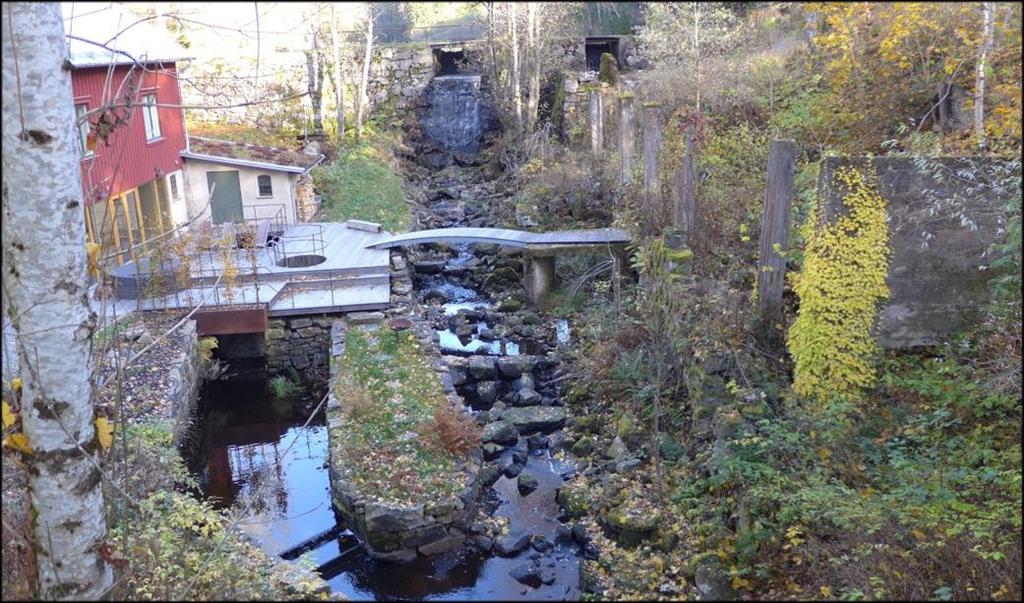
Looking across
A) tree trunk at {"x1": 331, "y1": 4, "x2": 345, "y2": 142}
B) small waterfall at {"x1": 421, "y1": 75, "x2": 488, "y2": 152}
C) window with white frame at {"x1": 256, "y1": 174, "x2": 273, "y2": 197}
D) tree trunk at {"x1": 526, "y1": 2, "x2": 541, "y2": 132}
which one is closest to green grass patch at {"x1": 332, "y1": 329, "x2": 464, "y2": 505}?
window with white frame at {"x1": 256, "y1": 174, "x2": 273, "y2": 197}

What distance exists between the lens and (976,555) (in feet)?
17.5

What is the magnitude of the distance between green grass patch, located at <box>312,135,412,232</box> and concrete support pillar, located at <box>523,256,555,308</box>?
4859mm

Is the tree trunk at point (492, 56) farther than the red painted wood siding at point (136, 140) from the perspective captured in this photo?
Yes

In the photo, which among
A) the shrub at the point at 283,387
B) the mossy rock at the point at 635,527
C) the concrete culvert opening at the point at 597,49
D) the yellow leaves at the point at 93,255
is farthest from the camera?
the concrete culvert opening at the point at 597,49

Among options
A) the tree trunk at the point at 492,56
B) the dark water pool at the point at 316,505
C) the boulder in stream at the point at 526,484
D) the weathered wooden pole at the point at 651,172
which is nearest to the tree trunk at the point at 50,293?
the dark water pool at the point at 316,505

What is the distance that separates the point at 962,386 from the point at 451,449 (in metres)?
5.34

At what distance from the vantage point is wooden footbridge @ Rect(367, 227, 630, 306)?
1453cm

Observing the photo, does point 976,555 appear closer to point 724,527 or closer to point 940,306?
point 724,527

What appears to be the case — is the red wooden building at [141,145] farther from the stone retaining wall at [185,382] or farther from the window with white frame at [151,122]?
the stone retaining wall at [185,382]

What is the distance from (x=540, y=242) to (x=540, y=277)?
702 mm

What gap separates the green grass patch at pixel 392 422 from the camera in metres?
8.63

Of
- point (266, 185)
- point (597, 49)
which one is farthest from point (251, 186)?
point (597, 49)

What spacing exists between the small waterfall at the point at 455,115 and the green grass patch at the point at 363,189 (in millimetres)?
4597

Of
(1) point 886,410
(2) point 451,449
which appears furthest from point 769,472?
(2) point 451,449
